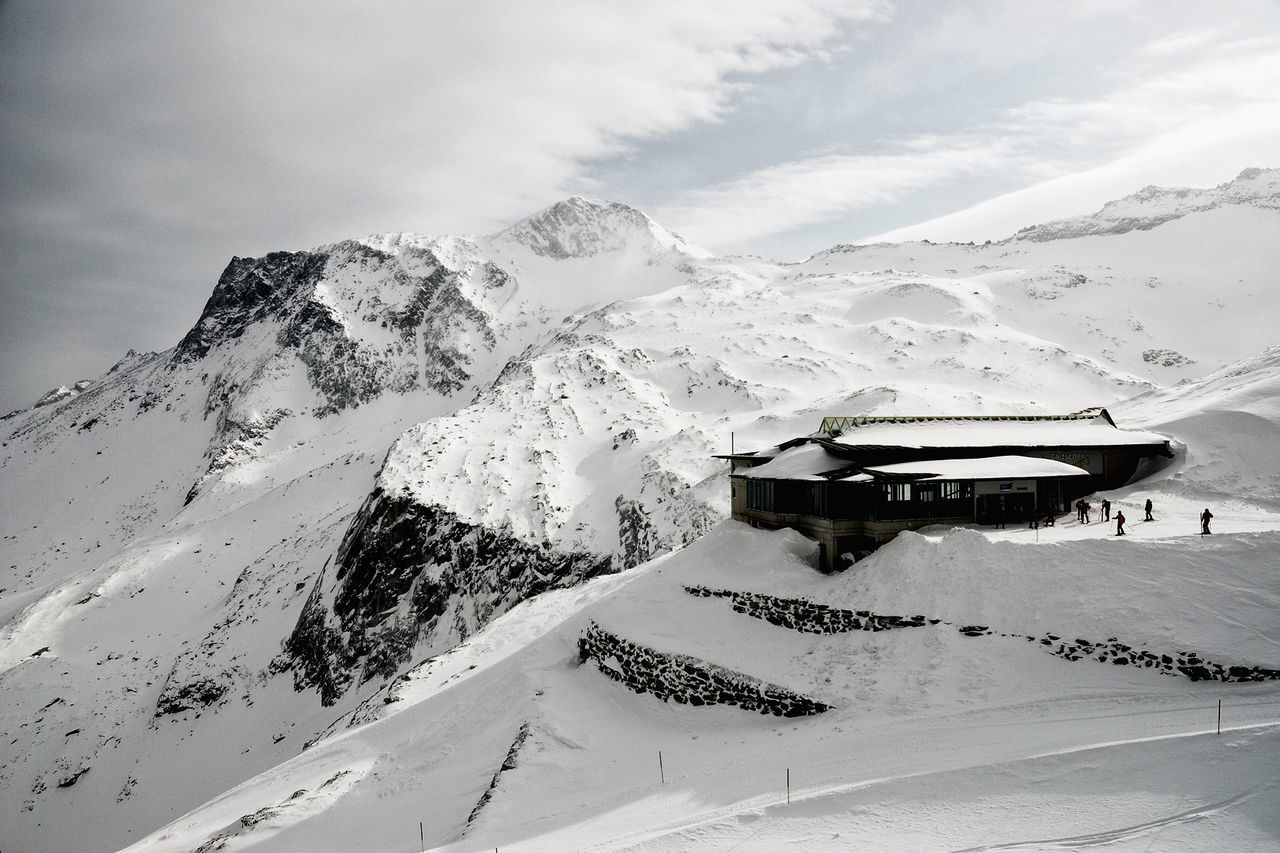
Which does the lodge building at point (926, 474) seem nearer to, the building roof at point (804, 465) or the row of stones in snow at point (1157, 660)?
the building roof at point (804, 465)

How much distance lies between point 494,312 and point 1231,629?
390ft

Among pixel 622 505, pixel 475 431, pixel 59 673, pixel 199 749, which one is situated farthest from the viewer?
pixel 475 431

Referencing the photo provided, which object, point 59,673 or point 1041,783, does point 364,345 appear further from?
point 1041,783

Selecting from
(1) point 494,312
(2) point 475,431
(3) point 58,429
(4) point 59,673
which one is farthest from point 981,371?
(3) point 58,429

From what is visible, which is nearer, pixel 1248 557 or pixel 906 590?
pixel 1248 557

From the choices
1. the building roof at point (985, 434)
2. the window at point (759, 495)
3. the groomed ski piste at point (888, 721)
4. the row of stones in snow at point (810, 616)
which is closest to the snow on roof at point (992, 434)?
the building roof at point (985, 434)

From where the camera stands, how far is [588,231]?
14975 centimetres

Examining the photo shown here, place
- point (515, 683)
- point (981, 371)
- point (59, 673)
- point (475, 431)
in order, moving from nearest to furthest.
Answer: point (515, 683) < point (59, 673) < point (475, 431) < point (981, 371)

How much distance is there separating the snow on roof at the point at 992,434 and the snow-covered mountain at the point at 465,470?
3425 mm

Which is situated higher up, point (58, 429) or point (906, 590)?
point (58, 429)

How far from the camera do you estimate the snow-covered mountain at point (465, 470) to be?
3116 centimetres

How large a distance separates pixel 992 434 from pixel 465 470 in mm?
41424

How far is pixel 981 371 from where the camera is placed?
69.9 m

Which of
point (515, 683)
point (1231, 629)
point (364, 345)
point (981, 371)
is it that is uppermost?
point (364, 345)
